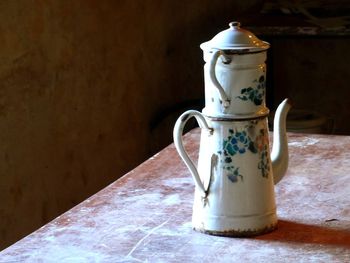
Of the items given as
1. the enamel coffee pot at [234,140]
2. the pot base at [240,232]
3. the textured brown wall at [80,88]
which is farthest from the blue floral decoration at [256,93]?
the textured brown wall at [80,88]

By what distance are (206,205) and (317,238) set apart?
18 cm

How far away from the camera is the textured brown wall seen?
2.35 m

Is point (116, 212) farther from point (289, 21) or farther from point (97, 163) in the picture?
point (289, 21)

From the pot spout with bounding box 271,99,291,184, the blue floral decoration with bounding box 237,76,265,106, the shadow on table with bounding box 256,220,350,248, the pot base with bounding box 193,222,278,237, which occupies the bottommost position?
the shadow on table with bounding box 256,220,350,248

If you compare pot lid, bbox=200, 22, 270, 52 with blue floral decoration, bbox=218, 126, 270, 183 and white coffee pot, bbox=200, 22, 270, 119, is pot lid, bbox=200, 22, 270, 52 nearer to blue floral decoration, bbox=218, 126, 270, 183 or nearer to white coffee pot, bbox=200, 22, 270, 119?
white coffee pot, bbox=200, 22, 270, 119

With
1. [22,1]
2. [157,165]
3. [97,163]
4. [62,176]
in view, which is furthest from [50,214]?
[157,165]

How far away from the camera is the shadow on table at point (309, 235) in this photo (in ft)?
3.95

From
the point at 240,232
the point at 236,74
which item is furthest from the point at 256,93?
the point at 240,232

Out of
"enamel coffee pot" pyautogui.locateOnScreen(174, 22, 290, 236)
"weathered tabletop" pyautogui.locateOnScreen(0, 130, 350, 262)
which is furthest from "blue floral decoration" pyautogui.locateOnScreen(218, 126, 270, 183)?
"weathered tabletop" pyautogui.locateOnScreen(0, 130, 350, 262)

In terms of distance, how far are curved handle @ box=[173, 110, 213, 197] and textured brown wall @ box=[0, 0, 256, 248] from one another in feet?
3.85

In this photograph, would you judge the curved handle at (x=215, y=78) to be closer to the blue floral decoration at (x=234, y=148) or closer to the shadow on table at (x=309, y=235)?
the blue floral decoration at (x=234, y=148)

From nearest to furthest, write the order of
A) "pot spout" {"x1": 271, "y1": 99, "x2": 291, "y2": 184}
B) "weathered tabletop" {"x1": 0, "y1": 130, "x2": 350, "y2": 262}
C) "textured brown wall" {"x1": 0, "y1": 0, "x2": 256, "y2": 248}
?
"weathered tabletop" {"x1": 0, "y1": 130, "x2": 350, "y2": 262}, "pot spout" {"x1": 271, "y1": 99, "x2": 291, "y2": 184}, "textured brown wall" {"x1": 0, "y1": 0, "x2": 256, "y2": 248}

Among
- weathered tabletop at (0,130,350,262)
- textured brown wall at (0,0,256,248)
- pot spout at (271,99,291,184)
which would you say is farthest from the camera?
textured brown wall at (0,0,256,248)

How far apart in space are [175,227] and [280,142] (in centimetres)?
23
